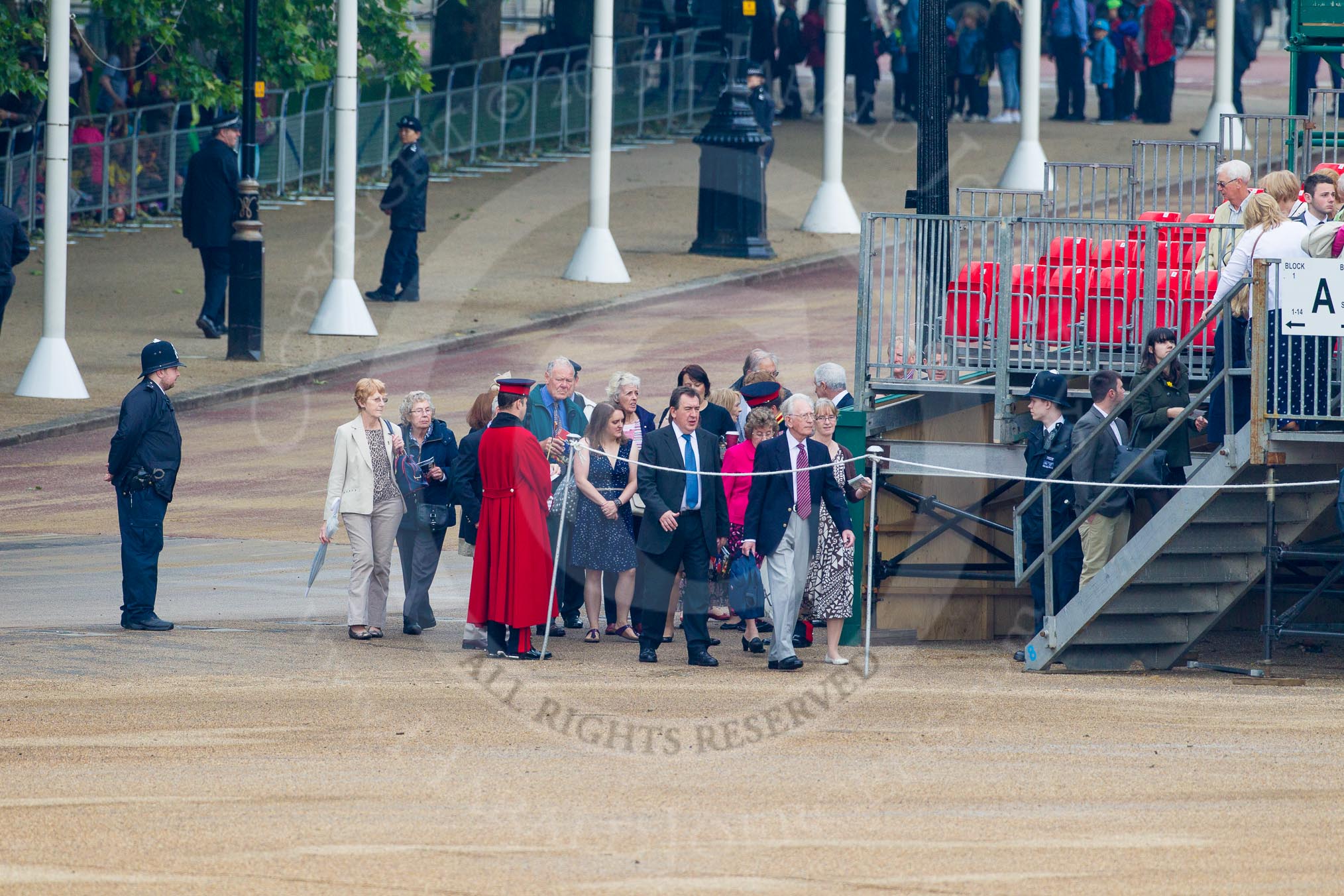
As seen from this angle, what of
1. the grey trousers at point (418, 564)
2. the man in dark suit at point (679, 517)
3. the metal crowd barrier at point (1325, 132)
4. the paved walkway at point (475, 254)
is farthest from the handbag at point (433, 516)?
the metal crowd barrier at point (1325, 132)

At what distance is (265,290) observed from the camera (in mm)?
23891

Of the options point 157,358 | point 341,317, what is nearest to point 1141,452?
point 157,358

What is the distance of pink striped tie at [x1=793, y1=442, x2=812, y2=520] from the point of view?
1195 centimetres

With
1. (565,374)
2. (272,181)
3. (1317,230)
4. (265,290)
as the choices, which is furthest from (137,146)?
(1317,230)

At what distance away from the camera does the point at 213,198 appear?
68.9ft

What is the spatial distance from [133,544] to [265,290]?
465 inches

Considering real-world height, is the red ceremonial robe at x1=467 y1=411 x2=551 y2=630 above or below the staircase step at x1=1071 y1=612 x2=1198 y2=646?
above

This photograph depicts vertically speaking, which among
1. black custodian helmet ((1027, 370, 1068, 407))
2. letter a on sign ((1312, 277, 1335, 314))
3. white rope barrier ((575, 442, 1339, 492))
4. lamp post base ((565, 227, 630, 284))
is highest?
lamp post base ((565, 227, 630, 284))

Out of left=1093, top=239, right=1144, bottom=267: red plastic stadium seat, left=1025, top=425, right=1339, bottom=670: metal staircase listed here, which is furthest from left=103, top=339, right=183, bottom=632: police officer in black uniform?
left=1093, top=239, right=1144, bottom=267: red plastic stadium seat

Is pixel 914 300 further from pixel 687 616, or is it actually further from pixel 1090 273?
pixel 687 616

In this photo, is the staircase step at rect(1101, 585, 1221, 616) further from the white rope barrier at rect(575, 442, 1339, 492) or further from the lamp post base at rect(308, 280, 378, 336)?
the lamp post base at rect(308, 280, 378, 336)

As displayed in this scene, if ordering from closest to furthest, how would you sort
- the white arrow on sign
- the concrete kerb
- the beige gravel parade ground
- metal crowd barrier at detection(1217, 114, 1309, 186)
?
1. the beige gravel parade ground
2. the white arrow on sign
3. metal crowd barrier at detection(1217, 114, 1309, 186)
4. the concrete kerb

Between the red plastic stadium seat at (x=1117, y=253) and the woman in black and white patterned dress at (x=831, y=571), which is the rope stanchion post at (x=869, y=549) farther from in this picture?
the red plastic stadium seat at (x=1117, y=253)

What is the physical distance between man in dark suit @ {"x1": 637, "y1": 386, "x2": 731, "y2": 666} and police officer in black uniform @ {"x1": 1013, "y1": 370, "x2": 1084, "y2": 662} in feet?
6.23
